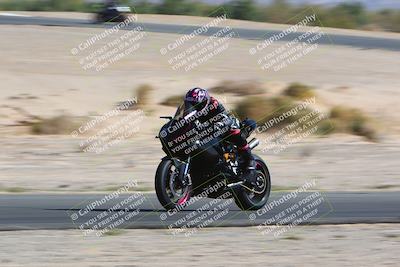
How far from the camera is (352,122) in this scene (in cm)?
2506

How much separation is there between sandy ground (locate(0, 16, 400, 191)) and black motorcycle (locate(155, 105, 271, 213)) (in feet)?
11.9

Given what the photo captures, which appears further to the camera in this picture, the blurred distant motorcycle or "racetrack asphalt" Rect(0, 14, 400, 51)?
the blurred distant motorcycle

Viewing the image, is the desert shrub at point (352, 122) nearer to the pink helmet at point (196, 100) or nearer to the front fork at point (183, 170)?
the pink helmet at point (196, 100)

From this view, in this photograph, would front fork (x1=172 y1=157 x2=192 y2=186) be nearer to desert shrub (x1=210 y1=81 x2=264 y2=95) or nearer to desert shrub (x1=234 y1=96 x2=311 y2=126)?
desert shrub (x1=234 y1=96 x2=311 y2=126)

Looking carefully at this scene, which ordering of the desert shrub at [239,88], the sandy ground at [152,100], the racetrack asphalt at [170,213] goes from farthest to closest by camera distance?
1. the desert shrub at [239,88]
2. the sandy ground at [152,100]
3. the racetrack asphalt at [170,213]

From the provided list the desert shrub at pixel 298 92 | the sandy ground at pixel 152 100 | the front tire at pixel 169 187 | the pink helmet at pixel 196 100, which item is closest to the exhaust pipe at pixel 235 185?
the front tire at pixel 169 187

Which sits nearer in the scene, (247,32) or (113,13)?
(113,13)

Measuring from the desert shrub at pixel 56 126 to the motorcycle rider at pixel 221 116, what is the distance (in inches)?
463

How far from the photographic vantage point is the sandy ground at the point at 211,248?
9.30 meters

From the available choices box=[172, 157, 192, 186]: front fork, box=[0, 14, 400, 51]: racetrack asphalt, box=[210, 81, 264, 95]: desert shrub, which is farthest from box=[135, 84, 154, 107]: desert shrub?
box=[172, 157, 192, 186]: front fork

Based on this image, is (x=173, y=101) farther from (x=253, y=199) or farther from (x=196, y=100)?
(x=196, y=100)

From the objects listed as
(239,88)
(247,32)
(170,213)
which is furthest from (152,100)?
(247,32)

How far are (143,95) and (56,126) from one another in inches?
167

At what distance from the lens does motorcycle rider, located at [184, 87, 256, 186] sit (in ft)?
39.2
